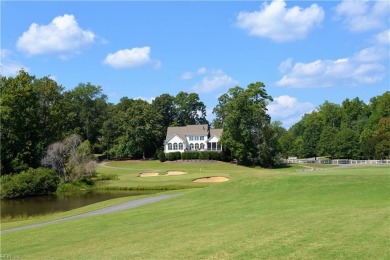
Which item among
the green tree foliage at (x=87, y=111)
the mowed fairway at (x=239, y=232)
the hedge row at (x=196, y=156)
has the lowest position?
the mowed fairway at (x=239, y=232)

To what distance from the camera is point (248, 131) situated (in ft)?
264

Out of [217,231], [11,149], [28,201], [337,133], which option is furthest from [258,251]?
[337,133]

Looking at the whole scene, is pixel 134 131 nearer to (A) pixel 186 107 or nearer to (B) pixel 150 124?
(B) pixel 150 124

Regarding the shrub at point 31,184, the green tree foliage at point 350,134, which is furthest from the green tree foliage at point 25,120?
the green tree foliage at point 350,134

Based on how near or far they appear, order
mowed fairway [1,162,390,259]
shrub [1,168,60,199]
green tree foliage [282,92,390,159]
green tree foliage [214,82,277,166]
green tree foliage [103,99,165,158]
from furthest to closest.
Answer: green tree foliage [103,99,165,158] → green tree foliage [282,92,390,159] → green tree foliage [214,82,277,166] → shrub [1,168,60,199] → mowed fairway [1,162,390,259]

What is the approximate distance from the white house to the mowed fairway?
69796 millimetres

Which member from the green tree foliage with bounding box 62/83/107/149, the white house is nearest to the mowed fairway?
the white house

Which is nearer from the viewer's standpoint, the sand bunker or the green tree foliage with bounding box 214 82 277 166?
the sand bunker

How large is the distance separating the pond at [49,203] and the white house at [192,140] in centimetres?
4912

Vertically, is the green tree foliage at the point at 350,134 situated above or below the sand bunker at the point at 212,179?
above

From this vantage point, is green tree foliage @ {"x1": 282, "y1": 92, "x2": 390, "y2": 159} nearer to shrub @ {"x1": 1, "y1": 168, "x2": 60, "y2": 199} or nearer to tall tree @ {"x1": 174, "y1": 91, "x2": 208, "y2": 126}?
tall tree @ {"x1": 174, "y1": 91, "x2": 208, "y2": 126}

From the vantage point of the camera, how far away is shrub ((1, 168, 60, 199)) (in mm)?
43625

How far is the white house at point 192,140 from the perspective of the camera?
310ft

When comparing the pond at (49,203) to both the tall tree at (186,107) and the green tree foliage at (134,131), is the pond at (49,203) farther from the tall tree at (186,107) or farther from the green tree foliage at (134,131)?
the tall tree at (186,107)
